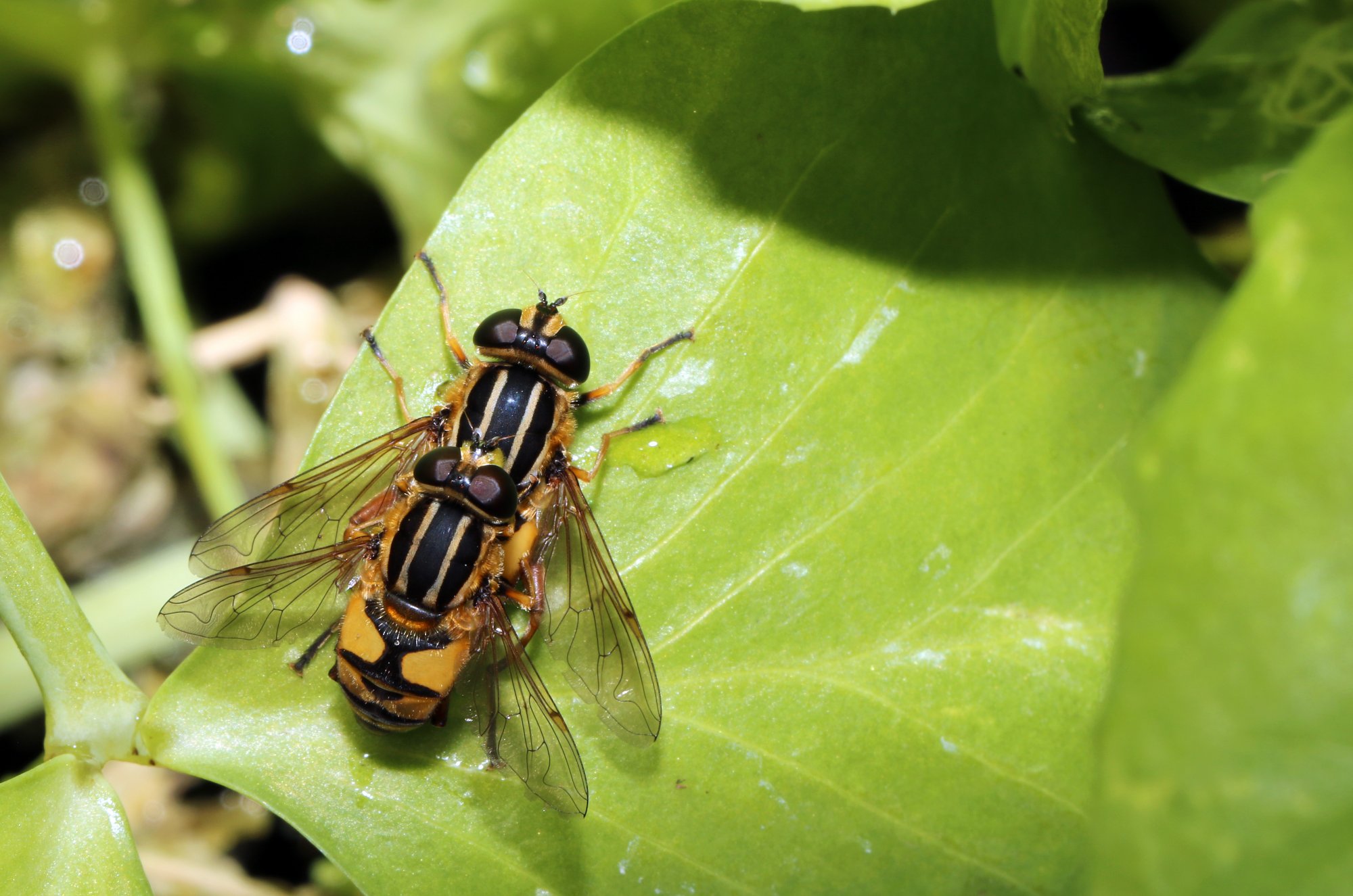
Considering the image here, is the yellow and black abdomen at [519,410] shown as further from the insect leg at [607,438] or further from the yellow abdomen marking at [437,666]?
the yellow abdomen marking at [437,666]

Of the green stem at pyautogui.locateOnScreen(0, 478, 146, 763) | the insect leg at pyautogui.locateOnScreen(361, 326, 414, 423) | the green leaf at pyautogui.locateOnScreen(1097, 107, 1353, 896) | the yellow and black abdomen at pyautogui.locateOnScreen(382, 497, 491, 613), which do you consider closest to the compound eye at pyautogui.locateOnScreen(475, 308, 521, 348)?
the insect leg at pyautogui.locateOnScreen(361, 326, 414, 423)

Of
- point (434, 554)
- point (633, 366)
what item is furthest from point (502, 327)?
point (434, 554)

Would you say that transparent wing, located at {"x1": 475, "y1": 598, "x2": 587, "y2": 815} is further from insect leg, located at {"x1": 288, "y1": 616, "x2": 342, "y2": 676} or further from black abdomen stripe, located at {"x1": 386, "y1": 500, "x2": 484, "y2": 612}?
insect leg, located at {"x1": 288, "y1": 616, "x2": 342, "y2": 676}

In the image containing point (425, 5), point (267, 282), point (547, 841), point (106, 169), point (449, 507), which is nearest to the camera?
point (547, 841)

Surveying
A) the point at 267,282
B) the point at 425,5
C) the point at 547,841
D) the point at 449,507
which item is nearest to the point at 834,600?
the point at 547,841

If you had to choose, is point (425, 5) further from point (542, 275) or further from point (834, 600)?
point (834, 600)

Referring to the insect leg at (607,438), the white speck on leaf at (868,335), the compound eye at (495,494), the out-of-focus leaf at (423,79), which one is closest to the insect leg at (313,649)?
the compound eye at (495,494)
